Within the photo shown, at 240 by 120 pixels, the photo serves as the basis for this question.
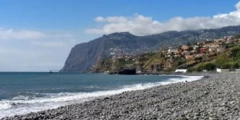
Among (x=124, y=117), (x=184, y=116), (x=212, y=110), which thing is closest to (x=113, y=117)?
(x=124, y=117)

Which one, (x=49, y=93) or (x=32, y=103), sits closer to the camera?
(x=32, y=103)

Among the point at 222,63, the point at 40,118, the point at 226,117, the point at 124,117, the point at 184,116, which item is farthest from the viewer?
the point at 222,63

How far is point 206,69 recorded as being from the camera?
17800cm

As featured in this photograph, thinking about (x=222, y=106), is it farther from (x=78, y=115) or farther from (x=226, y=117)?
(x=78, y=115)

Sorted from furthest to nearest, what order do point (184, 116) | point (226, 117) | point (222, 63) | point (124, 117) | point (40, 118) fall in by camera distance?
point (222, 63), point (40, 118), point (124, 117), point (184, 116), point (226, 117)

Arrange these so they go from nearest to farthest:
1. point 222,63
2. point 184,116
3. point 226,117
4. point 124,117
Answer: point 226,117, point 184,116, point 124,117, point 222,63

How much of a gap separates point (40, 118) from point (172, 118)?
8055 millimetres

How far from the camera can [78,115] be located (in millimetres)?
21312

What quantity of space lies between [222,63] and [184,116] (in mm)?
164188

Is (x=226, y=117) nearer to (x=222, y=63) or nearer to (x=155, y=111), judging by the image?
(x=155, y=111)

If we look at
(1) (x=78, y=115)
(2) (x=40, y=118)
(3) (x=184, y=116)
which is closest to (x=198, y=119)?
(3) (x=184, y=116)

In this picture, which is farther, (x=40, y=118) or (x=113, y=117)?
(x=40, y=118)

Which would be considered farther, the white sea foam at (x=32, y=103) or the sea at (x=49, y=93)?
the sea at (x=49, y=93)

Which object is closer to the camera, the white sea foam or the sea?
the white sea foam
